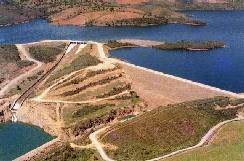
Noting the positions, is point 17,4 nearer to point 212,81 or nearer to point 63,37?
point 63,37

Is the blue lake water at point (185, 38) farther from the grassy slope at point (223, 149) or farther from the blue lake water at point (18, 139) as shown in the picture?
the blue lake water at point (18, 139)

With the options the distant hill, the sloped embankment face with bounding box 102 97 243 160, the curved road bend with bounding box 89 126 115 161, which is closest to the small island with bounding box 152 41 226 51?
the distant hill

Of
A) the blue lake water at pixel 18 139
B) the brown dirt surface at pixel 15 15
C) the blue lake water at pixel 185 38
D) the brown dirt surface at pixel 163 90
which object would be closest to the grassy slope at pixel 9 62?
the blue lake water at pixel 185 38

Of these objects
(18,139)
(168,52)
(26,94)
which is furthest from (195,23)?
(18,139)

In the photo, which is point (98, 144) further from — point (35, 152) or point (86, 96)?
point (86, 96)

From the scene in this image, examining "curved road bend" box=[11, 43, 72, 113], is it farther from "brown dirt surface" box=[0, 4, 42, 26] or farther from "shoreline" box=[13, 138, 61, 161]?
"brown dirt surface" box=[0, 4, 42, 26]
